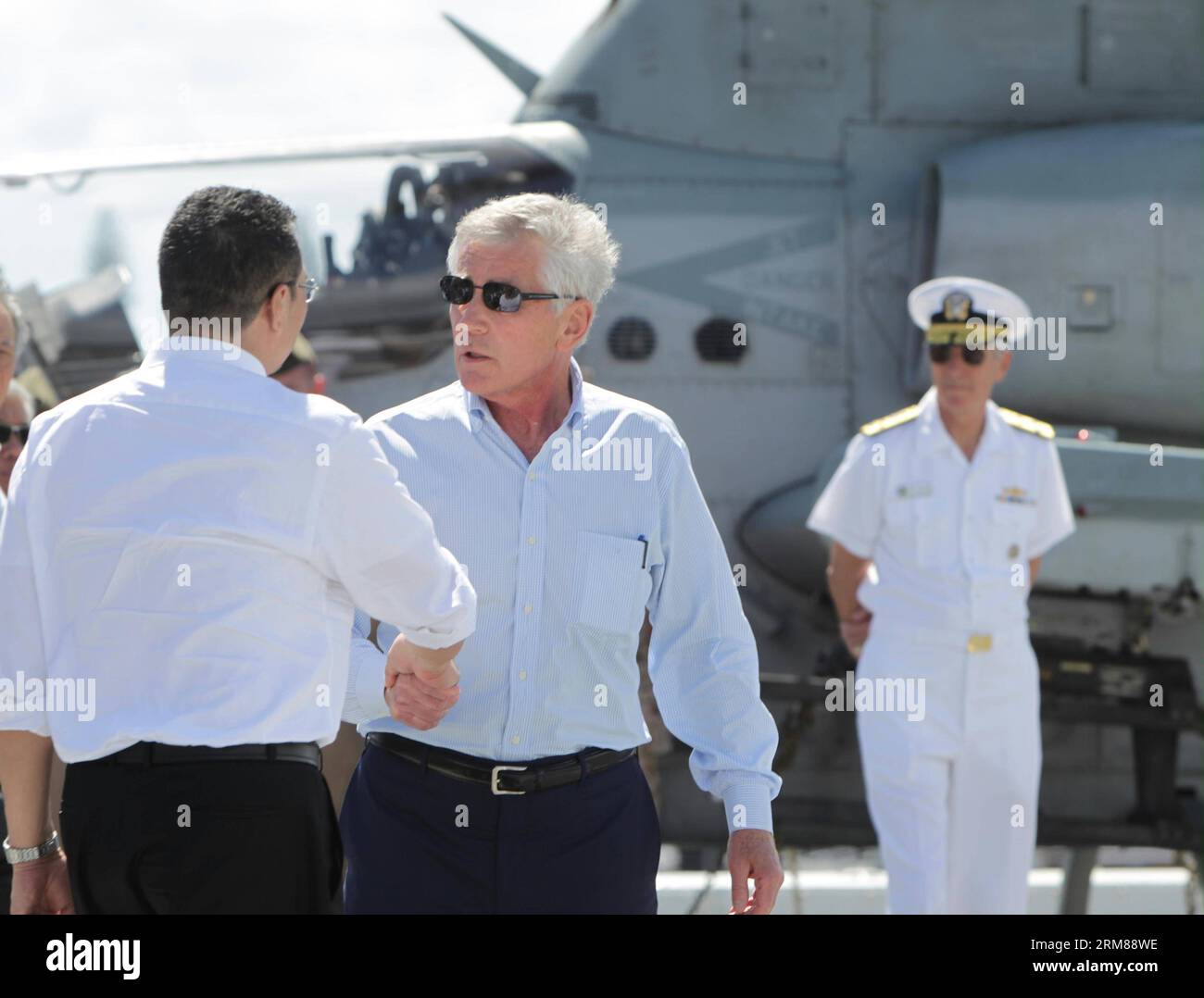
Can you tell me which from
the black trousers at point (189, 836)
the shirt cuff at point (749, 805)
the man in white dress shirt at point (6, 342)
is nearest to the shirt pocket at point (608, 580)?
the shirt cuff at point (749, 805)

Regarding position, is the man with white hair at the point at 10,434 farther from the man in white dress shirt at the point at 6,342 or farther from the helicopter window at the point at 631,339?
the helicopter window at the point at 631,339

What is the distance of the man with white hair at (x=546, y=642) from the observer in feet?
8.24

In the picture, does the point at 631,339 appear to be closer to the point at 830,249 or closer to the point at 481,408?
the point at 830,249

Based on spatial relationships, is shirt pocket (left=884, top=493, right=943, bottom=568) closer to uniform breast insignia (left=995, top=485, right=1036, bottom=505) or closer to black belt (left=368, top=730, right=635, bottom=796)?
uniform breast insignia (left=995, top=485, right=1036, bottom=505)

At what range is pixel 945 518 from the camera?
4.72 meters

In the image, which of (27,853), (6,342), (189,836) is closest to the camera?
(189,836)

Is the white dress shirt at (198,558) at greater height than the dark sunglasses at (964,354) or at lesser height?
lesser

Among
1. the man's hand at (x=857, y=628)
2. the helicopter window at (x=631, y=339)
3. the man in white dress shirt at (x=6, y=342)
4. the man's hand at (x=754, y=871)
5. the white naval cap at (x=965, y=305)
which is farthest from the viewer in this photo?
the helicopter window at (x=631, y=339)

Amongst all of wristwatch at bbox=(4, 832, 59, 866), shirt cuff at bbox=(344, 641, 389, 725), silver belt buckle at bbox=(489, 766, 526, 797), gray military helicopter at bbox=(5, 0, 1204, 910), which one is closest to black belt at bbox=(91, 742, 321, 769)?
wristwatch at bbox=(4, 832, 59, 866)

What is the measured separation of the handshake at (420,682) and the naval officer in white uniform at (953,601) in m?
2.50

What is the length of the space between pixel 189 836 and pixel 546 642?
2.31 feet

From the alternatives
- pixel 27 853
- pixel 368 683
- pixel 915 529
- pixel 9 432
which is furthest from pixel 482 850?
pixel 915 529
